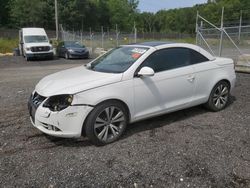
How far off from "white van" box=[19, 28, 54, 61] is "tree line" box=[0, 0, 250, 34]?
1097 inches

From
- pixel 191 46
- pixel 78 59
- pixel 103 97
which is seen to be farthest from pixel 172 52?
pixel 78 59

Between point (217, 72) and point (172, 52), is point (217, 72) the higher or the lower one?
the lower one

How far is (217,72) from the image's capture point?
6289 millimetres

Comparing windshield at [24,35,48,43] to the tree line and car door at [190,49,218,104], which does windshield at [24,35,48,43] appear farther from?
the tree line

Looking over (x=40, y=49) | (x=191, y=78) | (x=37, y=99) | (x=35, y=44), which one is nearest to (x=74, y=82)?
(x=37, y=99)

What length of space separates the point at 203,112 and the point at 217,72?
2.85 feet

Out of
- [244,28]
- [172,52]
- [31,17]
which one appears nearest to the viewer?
[172,52]

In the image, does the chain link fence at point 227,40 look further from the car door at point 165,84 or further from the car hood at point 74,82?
the car hood at point 74,82

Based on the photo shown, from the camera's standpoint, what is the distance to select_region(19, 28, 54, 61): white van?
21.4 m

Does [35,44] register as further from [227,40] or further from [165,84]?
[165,84]

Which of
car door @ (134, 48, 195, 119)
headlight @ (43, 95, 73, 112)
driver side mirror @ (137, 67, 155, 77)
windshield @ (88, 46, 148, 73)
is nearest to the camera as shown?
headlight @ (43, 95, 73, 112)

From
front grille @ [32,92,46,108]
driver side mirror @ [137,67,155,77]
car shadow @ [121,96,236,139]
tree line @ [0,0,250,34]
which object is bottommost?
car shadow @ [121,96,236,139]

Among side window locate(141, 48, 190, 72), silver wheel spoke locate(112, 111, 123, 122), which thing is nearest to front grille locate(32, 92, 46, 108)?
silver wheel spoke locate(112, 111, 123, 122)

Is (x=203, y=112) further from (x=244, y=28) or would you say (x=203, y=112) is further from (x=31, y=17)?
(x=31, y=17)
